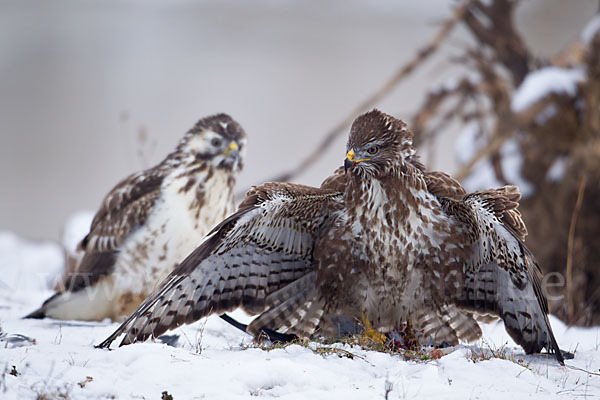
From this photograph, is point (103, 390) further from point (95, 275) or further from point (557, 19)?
point (557, 19)

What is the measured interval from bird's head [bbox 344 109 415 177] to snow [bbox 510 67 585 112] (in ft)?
13.8

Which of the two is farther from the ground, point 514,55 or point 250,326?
point 514,55

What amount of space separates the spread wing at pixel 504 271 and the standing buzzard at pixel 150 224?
2.14 metres

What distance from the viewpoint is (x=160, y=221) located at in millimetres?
5016

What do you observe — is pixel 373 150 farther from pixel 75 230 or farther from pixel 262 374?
pixel 75 230

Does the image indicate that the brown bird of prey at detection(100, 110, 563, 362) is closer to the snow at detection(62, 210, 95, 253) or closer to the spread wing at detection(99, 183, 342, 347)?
the spread wing at detection(99, 183, 342, 347)

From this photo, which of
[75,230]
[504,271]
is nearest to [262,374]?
[504,271]

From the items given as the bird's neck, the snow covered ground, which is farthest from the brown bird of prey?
the snow covered ground

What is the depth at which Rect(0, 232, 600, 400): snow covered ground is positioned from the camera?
2760 millimetres

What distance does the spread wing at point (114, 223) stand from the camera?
5102 mm

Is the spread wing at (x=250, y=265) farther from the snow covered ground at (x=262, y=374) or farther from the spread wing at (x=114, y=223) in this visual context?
the spread wing at (x=114, y=223)

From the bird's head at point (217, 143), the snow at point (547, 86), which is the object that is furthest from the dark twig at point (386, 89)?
the bird's head at point (217, 143)

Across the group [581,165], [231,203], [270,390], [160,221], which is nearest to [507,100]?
[581,165]

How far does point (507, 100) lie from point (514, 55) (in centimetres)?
54
